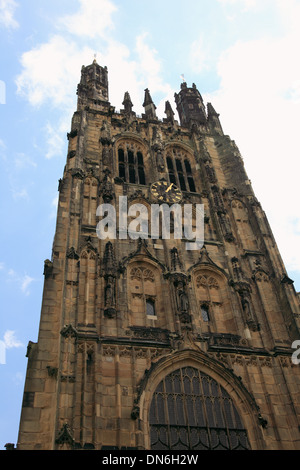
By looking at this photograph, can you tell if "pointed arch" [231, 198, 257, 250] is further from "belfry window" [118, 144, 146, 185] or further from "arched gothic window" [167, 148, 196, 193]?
"belfry window" [118, 144, 146, 185]

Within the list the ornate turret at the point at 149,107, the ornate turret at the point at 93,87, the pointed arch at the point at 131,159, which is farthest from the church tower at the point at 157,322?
the ornate turret at the point at 149,107

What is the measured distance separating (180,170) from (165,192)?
3.77 metres

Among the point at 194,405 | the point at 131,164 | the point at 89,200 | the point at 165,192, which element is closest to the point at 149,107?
the point at 131,164

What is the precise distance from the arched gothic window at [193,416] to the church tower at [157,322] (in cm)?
3

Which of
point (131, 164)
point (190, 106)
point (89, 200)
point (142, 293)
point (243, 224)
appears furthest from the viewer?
point (190, 106)

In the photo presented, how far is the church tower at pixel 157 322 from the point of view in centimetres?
1411

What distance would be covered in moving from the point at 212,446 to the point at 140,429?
2315 millimetres

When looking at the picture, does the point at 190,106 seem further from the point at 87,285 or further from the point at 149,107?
the point at 87,285

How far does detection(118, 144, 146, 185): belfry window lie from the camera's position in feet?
82.2

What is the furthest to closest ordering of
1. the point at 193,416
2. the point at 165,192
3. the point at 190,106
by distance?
the point at 190,106 < the point at 165,192 < the point at 193,416

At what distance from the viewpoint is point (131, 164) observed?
26094 mm

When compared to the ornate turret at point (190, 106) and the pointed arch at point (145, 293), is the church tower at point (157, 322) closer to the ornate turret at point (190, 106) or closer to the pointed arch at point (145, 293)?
the pointed arch at point (145, 293)
